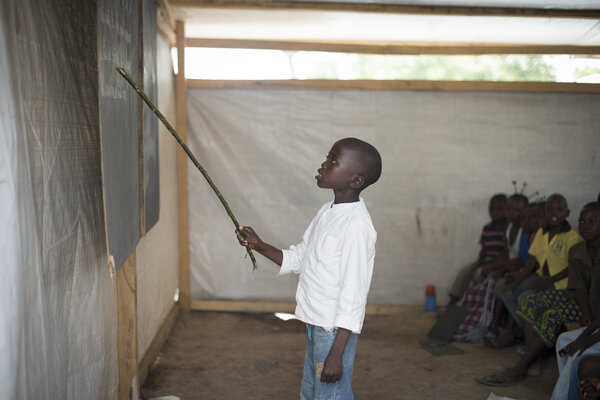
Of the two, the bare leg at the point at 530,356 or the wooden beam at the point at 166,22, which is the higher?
the wooden beam at the point at 166,22

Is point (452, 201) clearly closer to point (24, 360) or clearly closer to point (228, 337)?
point (228, 337)

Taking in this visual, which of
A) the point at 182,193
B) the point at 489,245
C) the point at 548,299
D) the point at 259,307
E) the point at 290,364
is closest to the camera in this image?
the point at 548,299

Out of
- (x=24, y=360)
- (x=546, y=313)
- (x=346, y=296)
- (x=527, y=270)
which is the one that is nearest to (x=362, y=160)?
(x=346, y=296)

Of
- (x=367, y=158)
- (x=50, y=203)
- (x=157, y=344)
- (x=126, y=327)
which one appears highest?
(x=367, y=158)

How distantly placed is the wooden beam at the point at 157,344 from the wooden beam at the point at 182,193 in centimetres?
20

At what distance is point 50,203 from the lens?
1.60 metres

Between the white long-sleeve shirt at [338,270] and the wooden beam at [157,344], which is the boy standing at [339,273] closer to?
the white long-sleeve shirt at [338,270]

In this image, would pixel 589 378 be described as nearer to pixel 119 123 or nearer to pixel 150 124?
pixel 119 123

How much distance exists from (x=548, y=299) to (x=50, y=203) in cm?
322

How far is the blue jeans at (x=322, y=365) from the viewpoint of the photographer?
224 centimetres

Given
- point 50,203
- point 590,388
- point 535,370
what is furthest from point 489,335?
point 50,203

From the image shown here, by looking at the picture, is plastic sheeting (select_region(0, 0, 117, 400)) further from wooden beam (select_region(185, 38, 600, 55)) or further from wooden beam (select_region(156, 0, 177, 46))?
wooden beam (select_region(185, 38, 600, 55))

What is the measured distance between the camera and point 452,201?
5219 mm

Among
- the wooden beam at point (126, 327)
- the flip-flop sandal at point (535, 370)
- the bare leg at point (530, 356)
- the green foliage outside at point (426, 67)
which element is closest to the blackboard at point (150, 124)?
the wooden beam at point (126, 327)
